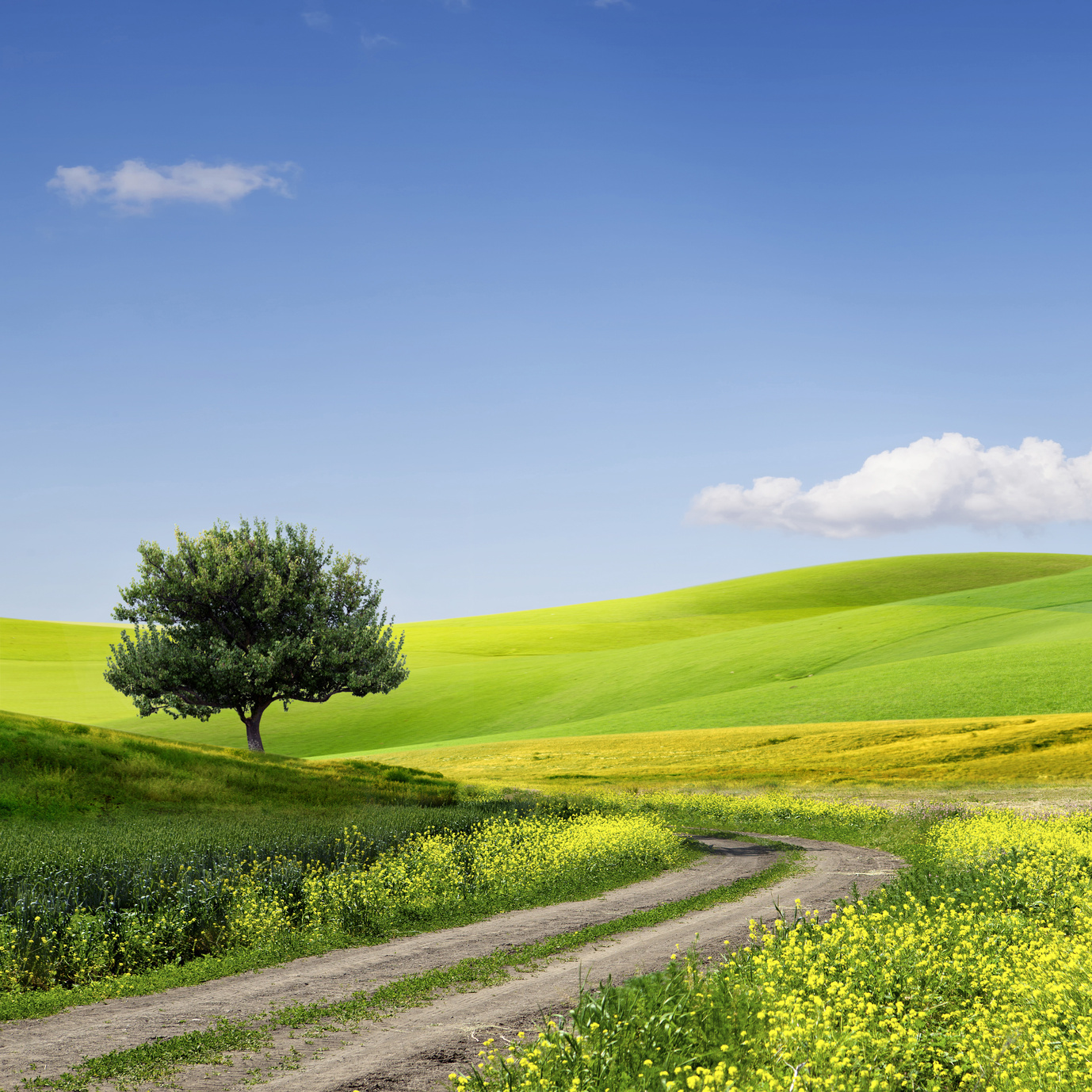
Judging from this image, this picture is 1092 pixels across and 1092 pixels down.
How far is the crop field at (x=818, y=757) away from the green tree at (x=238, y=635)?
1086 cm

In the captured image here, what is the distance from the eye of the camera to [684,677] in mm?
85562

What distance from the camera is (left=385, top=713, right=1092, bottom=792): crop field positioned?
4375cm

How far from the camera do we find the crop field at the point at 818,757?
4375 centimetres

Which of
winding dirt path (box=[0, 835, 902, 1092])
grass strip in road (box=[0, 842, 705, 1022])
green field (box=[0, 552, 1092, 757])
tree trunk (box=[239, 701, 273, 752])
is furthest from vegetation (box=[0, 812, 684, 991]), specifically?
green field (box=[0, 552, 1092, 757])

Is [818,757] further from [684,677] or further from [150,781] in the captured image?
[150,781]

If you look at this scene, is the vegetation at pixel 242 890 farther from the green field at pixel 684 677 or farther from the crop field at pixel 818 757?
the green field at pixel 684 677

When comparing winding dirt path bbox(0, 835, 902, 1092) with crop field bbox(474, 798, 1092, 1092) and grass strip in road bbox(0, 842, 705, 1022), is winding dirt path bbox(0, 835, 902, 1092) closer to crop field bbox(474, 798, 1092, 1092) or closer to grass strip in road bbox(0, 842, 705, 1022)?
grass strip in road bbox(0, 842, 705, 1022)

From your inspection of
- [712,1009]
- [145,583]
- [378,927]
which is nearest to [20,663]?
[145,583]

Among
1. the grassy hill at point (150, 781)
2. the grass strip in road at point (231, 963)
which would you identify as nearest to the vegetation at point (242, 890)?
the grass strip in road at point (231, 963)

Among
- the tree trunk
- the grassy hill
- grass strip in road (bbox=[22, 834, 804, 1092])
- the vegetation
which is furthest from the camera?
the tree trunk

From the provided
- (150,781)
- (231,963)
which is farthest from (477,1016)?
(150,781)

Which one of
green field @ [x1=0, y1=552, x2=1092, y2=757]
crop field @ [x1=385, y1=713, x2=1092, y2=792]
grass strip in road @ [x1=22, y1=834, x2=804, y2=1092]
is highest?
grass strip in road @ [x1=22, y1=834, x2=804, y2=1092]

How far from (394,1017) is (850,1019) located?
5.69 meters

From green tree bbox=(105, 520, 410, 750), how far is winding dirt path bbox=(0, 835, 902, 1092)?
110ft
